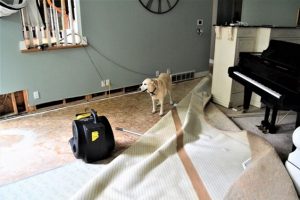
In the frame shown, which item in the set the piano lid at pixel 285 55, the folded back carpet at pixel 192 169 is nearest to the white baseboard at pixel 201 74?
the piano lid at pixel 285 55

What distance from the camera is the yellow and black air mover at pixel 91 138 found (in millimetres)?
2182

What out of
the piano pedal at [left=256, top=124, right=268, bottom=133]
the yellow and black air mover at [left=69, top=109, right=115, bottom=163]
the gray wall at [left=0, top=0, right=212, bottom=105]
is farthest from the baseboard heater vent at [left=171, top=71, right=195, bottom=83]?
the yellow and black air mover at [left=69, top=109, right=115, bottom=163]

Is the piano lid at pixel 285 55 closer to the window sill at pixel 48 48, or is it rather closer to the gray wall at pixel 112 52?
the gray wall at pixel 112 52

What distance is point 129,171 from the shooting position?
2074mm

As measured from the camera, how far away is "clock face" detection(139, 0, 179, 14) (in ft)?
13.5

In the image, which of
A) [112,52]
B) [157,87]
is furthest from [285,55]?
[112,52]

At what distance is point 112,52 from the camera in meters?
3.99

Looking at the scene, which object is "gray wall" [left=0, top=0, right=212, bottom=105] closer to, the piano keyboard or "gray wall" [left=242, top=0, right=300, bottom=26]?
"gray wall" [left=242, top=0, right=300, bottom=26]

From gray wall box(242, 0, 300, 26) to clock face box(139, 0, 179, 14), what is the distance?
1.56 m

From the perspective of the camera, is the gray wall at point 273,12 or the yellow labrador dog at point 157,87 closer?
the yellow labrador dog at point 157,87

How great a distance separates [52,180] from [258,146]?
1.84 m

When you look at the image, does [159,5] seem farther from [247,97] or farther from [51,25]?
[247,97]

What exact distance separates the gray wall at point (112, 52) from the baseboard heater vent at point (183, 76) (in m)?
0.10

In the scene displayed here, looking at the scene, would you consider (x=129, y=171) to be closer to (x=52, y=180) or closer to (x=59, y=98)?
(x=52, y=180)
